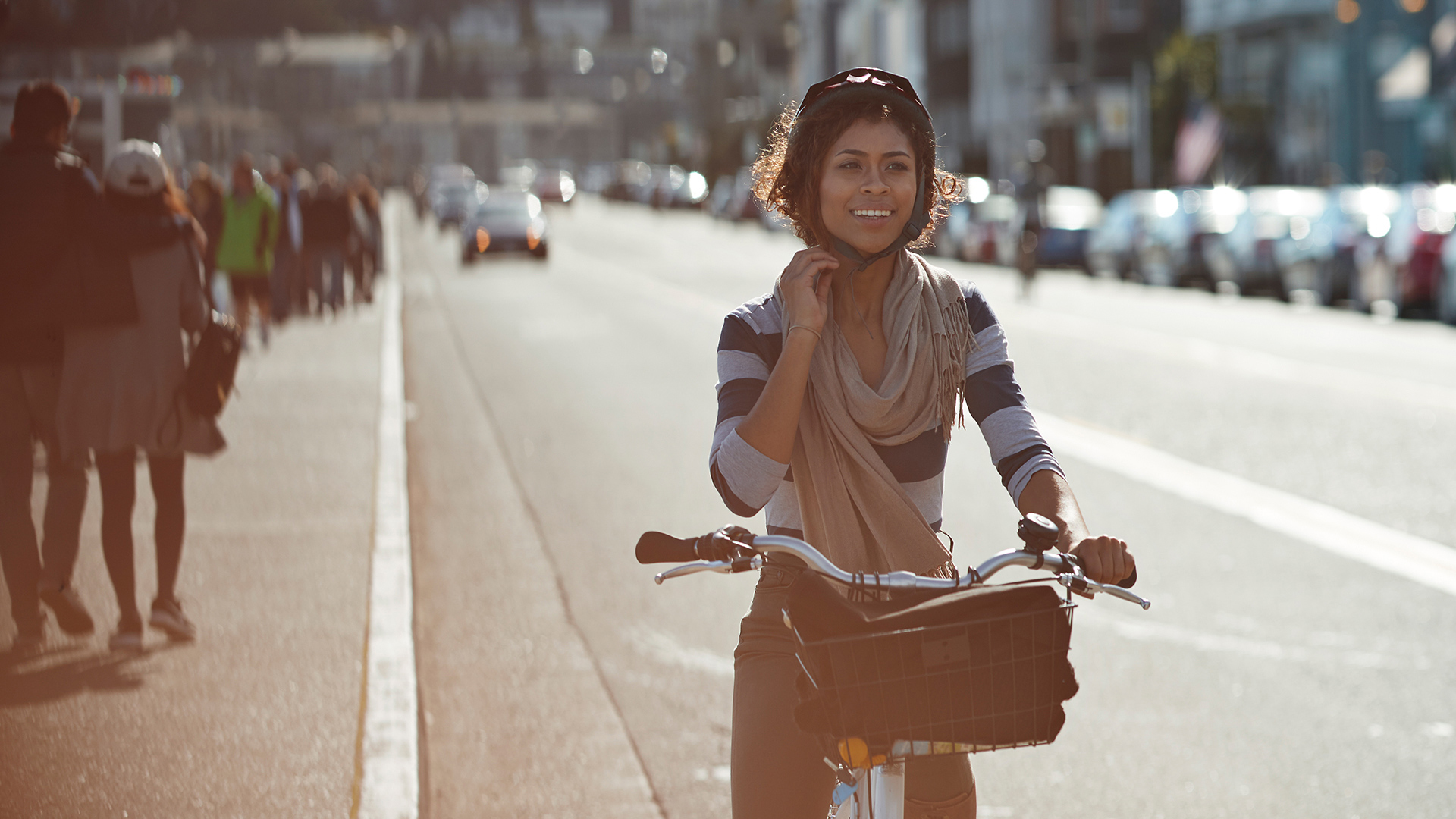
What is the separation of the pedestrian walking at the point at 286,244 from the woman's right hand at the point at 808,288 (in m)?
20.4

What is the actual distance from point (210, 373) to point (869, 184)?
436 centimetres

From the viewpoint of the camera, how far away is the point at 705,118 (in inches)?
5871

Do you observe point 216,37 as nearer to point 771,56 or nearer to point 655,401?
point 655,401

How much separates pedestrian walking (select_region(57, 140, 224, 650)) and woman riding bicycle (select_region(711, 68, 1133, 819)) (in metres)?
4.14

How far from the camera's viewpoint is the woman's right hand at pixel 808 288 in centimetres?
317

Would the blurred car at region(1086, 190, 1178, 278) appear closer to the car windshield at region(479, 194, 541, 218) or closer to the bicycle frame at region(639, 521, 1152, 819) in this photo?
the car windshield at region(479, 194, 541, 218)

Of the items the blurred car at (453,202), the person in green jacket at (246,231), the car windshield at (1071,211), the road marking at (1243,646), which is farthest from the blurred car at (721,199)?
the road marking at (1243,646)

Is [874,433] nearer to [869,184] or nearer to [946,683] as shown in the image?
[869,184]

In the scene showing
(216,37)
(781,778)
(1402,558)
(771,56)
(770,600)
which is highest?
(771,56)

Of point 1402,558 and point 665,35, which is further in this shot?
point 665,35

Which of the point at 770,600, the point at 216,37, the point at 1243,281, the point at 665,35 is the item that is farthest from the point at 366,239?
the point at 665,35

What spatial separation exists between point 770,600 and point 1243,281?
27.3m

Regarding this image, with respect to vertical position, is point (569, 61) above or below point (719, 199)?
above

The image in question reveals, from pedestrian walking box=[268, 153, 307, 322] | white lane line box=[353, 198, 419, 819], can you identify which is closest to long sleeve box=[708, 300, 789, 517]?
white lane line box=[353, 198, 419, 819]
